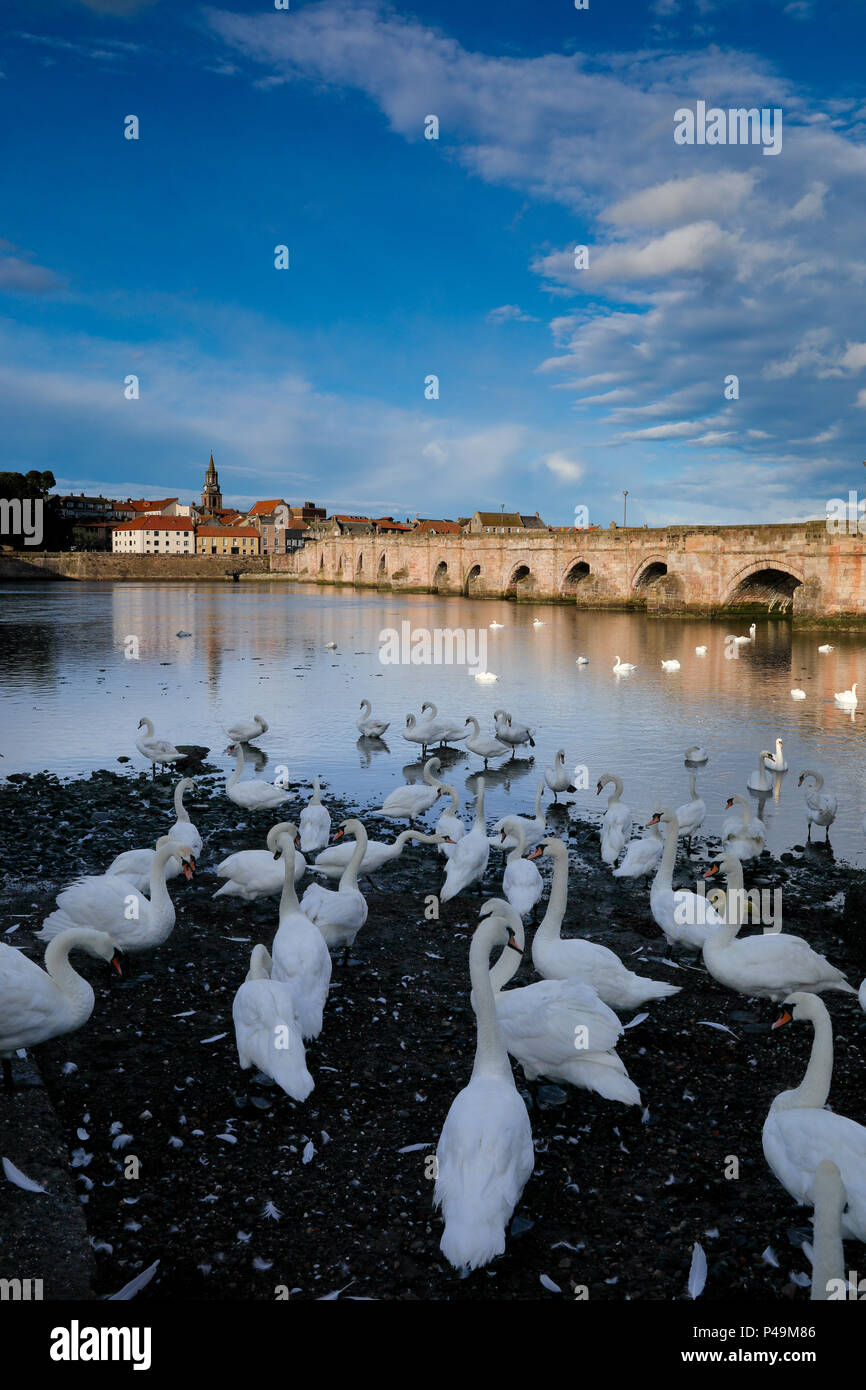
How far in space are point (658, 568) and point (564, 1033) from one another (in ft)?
211

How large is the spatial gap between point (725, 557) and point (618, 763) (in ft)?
139

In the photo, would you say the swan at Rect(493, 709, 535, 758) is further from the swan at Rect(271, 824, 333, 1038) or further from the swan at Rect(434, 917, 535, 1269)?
the swan at Rect(434, 917, 535, 1269)

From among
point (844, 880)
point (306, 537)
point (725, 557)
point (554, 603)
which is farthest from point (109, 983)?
point (306, 537)

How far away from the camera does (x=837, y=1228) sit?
3627 millimetres

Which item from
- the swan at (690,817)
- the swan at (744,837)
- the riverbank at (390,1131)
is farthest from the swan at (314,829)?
the swan at (744,837)

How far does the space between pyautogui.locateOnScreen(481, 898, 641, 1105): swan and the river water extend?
25.1ft

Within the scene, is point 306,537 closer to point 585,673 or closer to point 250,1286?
point 585,673

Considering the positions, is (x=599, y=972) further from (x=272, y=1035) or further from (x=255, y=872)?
(x=255, y=872)

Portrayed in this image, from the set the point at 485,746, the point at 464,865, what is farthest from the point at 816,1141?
the point at 485,746

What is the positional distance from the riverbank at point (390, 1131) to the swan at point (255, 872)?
0.31 m

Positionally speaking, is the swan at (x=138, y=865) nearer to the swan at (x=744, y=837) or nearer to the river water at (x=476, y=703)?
the river water at (x=476, y=703)

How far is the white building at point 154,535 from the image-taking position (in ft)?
534

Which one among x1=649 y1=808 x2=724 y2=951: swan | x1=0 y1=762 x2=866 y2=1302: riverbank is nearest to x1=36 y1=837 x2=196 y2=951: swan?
x1=0 y1=762 x2=866 y2=1302: riverbank

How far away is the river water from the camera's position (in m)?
16.3
